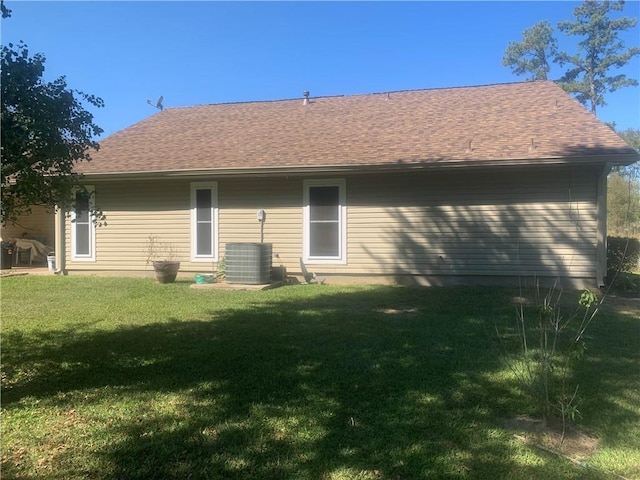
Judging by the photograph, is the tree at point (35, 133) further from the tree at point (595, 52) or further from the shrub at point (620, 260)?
the tree at point (595, 52)

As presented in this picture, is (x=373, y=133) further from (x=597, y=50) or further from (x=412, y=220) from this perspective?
(x=597, y=50)

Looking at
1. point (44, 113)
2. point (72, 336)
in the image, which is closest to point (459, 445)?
point (44, 113)

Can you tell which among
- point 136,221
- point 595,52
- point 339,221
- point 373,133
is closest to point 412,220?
point 339,221

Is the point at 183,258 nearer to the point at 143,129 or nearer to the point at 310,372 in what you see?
the point at 143,129

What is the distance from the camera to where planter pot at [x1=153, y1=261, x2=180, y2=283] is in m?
11.0

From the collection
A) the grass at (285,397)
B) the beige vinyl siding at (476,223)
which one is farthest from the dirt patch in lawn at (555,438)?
the beige vinyl siding at (476,223)

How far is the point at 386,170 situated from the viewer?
1049 centimetres

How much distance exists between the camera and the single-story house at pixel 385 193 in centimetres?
1023

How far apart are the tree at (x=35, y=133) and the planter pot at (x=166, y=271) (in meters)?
6.52

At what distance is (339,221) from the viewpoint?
1144cm

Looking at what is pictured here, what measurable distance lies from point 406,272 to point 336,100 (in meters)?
6.75

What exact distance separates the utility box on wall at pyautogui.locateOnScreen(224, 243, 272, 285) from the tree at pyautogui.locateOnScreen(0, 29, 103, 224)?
6.06 metres

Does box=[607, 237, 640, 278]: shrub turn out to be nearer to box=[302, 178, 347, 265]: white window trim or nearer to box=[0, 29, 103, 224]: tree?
box=[302, 178, 347, 265]: white window trim

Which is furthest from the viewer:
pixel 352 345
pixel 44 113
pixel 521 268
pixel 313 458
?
pixel 521 268
